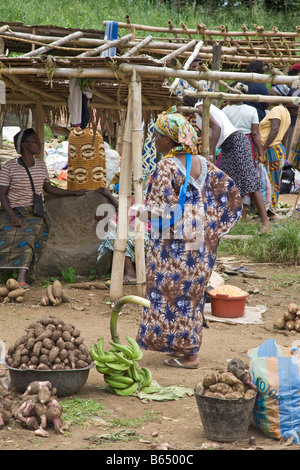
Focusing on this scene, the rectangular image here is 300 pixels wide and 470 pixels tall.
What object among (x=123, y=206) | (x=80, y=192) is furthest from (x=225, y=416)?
→ (x=80, y=192)

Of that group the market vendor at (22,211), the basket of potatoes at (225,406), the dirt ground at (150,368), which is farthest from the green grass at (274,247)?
the basket of potatoes at (225,406)

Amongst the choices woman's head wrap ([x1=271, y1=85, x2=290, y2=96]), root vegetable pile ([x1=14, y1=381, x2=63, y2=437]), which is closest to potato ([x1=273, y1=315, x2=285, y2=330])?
root vegetable pile ([x1=14, y1=381, x2=63, y2=437])

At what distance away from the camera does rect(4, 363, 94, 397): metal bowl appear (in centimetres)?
387

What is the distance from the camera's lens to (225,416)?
132 inches

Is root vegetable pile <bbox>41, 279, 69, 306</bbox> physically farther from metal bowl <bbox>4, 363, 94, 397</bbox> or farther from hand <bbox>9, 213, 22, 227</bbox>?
metal bowl <bbox>4, 363, 94, 397</bbox>

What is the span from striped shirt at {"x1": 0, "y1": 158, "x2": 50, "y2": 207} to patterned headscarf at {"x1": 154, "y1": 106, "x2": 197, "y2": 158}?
3065 millimetres

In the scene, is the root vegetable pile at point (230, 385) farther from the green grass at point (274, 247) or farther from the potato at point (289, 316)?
the green grass at point (274, 247)

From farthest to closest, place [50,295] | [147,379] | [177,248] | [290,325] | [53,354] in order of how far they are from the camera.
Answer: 1. [50,295]
2. [290,325]
3. [177,248]
4. [147,379]
5. [53,354]

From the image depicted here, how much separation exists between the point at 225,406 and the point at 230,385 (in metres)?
0.12

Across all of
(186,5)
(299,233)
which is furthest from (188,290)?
(186,5)

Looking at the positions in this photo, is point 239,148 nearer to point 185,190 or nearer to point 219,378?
point 185,190

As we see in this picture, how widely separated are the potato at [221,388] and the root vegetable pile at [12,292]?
360 centimetres

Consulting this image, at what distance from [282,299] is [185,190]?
2984mm

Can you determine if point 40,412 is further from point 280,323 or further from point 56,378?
point 280,323
